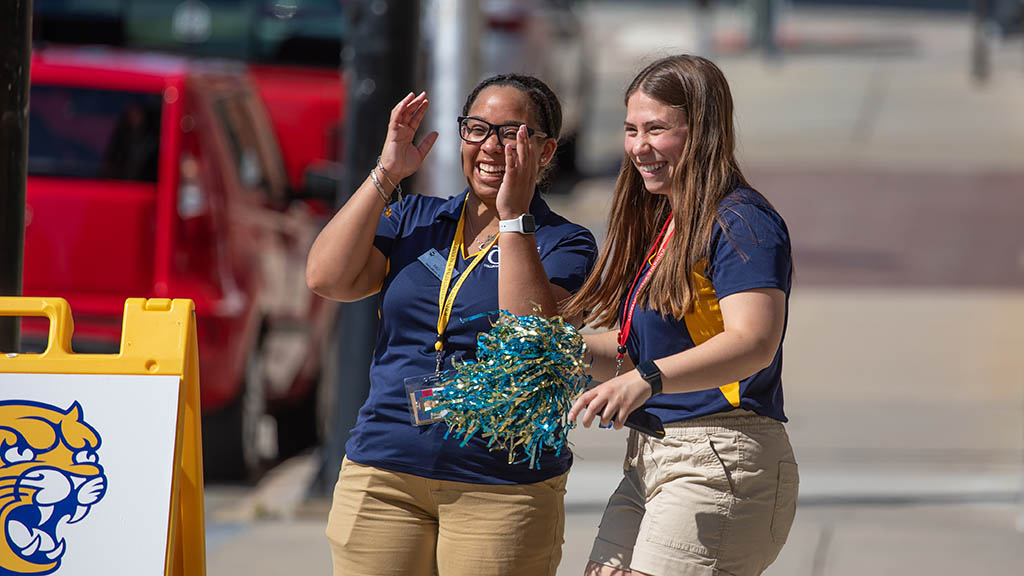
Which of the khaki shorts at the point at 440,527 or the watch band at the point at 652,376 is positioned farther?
the khaki shorts at the point at 440,527

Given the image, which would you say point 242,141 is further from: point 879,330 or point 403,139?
point 879,330

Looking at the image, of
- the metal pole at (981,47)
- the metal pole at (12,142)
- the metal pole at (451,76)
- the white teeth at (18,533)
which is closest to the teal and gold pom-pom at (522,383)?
the white teeth at (18,533)

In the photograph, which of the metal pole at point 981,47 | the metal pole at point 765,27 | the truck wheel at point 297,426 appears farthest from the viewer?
the metal pole at point 765,27

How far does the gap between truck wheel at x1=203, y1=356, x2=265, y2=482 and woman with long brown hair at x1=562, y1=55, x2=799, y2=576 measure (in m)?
3.82

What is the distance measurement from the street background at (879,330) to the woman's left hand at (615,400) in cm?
87

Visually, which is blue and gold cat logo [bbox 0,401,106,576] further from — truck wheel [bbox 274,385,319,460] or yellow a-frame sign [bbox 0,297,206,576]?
truck wheel [bbox 274,385,319,460]

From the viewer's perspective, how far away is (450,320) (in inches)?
131

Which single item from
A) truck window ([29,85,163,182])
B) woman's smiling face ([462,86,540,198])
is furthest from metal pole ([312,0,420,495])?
woman's smiling face ([462,86,540,198])

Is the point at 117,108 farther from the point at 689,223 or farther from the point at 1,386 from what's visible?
the point at 689,223

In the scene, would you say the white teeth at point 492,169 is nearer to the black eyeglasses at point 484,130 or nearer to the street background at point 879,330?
the black eyeglasses at point 484,130

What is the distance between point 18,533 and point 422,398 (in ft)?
3.02

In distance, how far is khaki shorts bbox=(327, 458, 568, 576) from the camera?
3.32 meters

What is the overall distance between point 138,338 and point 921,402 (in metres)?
6.50

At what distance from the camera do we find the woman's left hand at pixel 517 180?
10.6ft
